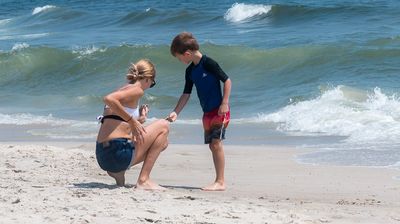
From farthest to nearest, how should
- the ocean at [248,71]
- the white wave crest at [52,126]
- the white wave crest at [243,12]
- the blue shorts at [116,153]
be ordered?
the white wave crest at [243,12]
the white wave crest at [52,126]
the ocean at [248,71]
the blue shorts at [116,153]

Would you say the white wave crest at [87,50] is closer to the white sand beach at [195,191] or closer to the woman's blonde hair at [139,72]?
the white sand beach at [195,191]

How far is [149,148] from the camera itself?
7070 mm

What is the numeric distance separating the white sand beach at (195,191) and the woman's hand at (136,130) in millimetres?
368

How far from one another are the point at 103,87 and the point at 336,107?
21.3 feet


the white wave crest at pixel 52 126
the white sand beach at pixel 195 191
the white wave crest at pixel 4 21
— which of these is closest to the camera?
the white sand beach at pixel 195 191

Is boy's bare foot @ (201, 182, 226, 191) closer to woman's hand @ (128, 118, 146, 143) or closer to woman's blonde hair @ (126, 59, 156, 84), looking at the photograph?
woman's hand @ (128, 118, 146, 143)

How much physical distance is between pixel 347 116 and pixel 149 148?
19.2 feet

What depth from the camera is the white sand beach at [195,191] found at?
581 centimetres

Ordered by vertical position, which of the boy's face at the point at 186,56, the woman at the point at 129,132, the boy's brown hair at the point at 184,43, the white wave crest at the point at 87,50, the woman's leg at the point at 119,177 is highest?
the boy's brown hair at the point at 184,43

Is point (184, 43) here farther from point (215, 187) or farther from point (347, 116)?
point (347, 116)

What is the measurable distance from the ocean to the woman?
2.66m

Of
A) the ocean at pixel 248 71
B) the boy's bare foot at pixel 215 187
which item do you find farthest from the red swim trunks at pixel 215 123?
the ocean at pixel 248 71

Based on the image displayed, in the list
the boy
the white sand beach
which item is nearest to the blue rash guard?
the boy

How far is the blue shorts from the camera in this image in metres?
6.89
